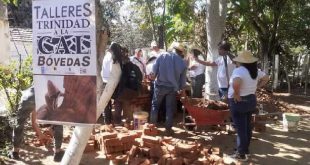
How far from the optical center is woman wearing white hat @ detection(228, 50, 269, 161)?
A: 5918 millimetres

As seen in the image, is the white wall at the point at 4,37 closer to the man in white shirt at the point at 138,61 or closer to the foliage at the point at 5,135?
the foliage at the point at 5,135

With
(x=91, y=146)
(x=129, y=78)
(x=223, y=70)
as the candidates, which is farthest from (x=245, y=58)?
(x=91, y=146)

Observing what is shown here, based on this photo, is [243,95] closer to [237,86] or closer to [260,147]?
[237,86]

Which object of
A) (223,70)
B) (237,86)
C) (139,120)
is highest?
(223,70)

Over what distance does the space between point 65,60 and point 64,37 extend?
21 cm

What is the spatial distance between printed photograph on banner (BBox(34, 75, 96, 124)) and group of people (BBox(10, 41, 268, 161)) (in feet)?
4.16

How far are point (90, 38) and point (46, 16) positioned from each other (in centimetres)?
50

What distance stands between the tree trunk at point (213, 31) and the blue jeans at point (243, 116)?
2804mm

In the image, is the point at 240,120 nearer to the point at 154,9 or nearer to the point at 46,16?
the point at 46,16

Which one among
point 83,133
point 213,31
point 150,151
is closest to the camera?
point 83,133

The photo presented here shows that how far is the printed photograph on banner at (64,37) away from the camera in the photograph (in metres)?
3.52

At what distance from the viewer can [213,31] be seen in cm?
898

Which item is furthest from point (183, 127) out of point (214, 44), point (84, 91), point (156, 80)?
point (84, 91)

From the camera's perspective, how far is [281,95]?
15094mm
